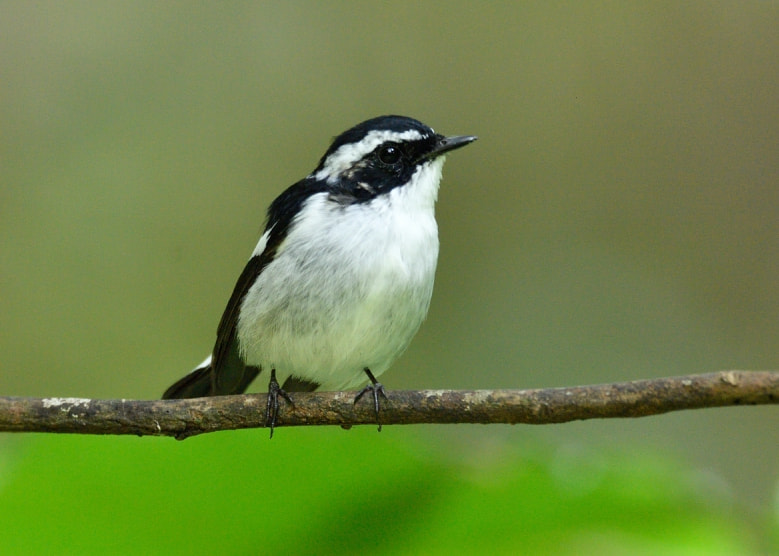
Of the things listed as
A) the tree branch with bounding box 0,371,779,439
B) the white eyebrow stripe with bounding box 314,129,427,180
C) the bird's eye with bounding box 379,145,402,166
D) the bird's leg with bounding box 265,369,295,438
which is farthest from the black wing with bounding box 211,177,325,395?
the tree branch with bounding box 0,371,779,439

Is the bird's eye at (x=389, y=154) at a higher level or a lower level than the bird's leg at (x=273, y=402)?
higher

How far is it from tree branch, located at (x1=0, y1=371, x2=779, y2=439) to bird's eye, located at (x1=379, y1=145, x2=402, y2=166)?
1297 millimetres

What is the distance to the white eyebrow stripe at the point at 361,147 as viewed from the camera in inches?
156

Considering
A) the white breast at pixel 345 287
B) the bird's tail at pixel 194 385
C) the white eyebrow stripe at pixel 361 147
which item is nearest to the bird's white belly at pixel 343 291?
the white breast at pixel 345 287

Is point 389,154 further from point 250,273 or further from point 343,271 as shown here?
point 250,273

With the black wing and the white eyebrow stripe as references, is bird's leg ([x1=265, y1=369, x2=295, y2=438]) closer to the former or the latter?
the black wing

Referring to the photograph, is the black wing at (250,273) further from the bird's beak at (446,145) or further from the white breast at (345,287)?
the bird's beak at (446,145)

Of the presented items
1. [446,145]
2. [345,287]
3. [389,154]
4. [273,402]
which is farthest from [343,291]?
[446,145]

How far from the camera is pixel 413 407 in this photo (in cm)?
263

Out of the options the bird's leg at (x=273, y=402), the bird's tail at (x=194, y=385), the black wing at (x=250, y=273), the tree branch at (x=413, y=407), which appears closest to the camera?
the tree branch at (x=413, y=407)

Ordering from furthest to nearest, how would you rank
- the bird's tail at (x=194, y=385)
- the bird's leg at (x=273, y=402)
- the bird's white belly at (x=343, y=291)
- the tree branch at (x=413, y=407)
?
the bird's tail at (x=194, y=385) → the bird's white belly at (x=343, y=291) → the bird's leg at (x=273, y=402) → the tree branch at (x=413, y=407)

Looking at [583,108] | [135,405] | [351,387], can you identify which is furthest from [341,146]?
[583,108]

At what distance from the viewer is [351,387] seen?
13.6ft

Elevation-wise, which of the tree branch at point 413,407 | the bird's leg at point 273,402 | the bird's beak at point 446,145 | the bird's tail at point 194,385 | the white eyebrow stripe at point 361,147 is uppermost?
the white eyebrow stripe at point 361,147
